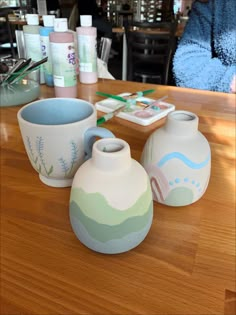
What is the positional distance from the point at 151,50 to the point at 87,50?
120 cm

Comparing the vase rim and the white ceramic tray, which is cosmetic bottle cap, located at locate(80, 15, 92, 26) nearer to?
the white ceramic tray

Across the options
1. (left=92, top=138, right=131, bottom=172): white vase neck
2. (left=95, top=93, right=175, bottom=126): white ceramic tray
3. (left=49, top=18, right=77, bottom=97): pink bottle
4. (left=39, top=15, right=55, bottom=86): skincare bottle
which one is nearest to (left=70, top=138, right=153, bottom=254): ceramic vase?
(left=92, top=138, right=131, bottom=172): white vase neck

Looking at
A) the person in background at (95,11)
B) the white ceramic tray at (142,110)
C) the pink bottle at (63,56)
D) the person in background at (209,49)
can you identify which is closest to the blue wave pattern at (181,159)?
the white ceramic tray at (142,110)

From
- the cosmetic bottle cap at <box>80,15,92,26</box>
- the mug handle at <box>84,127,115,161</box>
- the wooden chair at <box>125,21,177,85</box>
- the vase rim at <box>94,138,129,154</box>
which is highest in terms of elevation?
the cosmetic bottle cap at <box>80,15,92,26</box>

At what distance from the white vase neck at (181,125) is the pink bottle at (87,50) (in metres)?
0.54

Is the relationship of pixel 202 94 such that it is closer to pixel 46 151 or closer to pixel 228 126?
pixel 228 126

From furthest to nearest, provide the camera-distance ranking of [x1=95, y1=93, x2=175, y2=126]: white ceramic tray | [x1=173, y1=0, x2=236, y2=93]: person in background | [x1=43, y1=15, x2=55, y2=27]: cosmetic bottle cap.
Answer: [x1=173, y1=0, x2=236, y2=93]: person in background
[x1=43, y1=15, x2=55, y2=27]: cosmetic bottle cap
[x1=95, y1=93, x2=175, y2=126]: white ceramic tray

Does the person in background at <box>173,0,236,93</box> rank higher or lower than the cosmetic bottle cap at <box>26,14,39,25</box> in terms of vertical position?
lower

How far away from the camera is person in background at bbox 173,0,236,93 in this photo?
3.48 ft

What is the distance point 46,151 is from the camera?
356 millimetres

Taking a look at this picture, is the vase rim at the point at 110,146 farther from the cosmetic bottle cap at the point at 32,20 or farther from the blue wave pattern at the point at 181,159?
the cosmetic bottle cap at the point at 32,20

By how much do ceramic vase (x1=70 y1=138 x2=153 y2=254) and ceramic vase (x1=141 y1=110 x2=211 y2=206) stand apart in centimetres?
6

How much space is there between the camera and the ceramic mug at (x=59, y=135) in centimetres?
34

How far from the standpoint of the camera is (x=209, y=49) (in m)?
1.13
